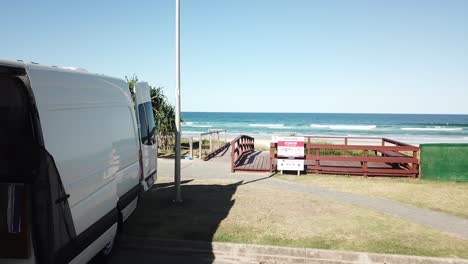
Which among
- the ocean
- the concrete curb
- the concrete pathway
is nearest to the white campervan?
the concrete curb

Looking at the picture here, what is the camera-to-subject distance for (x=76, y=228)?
13.4 ft

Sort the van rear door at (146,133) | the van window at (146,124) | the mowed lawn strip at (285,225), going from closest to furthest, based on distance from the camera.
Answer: the mowed lawn strip at (285,225)
the van rear door at (146,133)
the van window at (146,124)

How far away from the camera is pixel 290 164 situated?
13578 mm

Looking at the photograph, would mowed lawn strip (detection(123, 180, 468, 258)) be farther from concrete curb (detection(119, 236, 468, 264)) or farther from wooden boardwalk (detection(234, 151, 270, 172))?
wooden boardwalk (detection(234, 151, 270, 172))

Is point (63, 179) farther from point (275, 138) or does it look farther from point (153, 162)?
point (275, 138)

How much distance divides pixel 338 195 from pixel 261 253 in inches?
186

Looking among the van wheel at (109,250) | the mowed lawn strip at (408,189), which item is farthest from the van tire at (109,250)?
the mowed lawn strip at (408,189)

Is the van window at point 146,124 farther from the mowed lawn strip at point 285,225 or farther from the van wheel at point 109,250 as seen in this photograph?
the van wheel at point 109,250

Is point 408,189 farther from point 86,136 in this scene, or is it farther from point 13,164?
point 13,164

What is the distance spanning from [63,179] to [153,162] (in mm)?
5037

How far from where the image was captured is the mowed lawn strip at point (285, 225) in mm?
6660

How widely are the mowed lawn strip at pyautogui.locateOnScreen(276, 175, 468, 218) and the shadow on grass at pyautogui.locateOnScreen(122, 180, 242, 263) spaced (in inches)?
124

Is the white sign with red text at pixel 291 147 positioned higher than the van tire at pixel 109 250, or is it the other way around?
the white sign with red text at pixel 291 147

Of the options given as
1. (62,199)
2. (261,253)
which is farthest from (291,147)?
(62,199)
